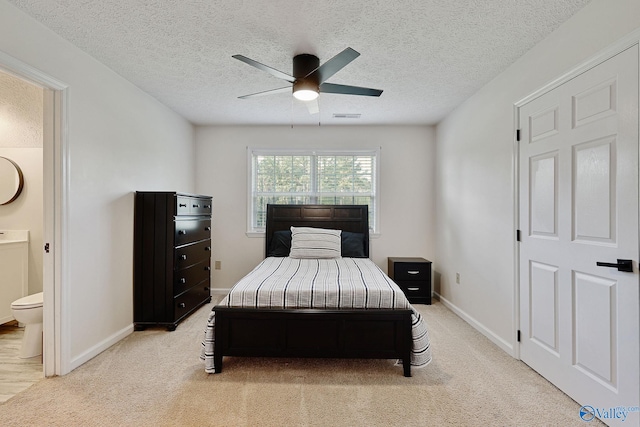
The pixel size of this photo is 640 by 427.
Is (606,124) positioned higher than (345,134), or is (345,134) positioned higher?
(345,134)

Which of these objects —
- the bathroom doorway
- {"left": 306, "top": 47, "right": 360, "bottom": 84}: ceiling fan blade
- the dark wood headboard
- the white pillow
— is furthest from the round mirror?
{"left": 306, "top": 47, "right": 360, "bottom": 84}: ceiling fan blade

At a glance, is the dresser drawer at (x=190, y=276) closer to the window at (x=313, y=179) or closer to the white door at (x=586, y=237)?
the window at (x=313, y=179)

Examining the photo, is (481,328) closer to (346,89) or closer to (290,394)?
(290,394)

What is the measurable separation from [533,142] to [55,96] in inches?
142

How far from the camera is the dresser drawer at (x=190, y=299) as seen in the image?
333cm

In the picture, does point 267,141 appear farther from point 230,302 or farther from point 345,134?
point 230,302

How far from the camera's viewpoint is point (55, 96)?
236cm

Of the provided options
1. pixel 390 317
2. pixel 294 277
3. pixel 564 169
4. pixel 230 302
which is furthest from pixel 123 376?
pixel 564 169

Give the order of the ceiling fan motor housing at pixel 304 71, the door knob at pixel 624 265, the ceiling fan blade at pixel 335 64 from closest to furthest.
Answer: the door knob at pixel 624 265 < the ceiling fan blade at pixel 335 64 < the ceiling fan motor housing at pixel 304 71

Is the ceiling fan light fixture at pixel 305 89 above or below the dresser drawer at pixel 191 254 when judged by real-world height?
above

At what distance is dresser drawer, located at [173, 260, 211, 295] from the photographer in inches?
131

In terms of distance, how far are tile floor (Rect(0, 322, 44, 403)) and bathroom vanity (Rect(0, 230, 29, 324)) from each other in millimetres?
335

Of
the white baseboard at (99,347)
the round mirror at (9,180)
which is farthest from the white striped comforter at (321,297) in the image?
the round mirror at (9,180)

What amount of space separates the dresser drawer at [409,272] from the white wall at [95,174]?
10.2 ft
